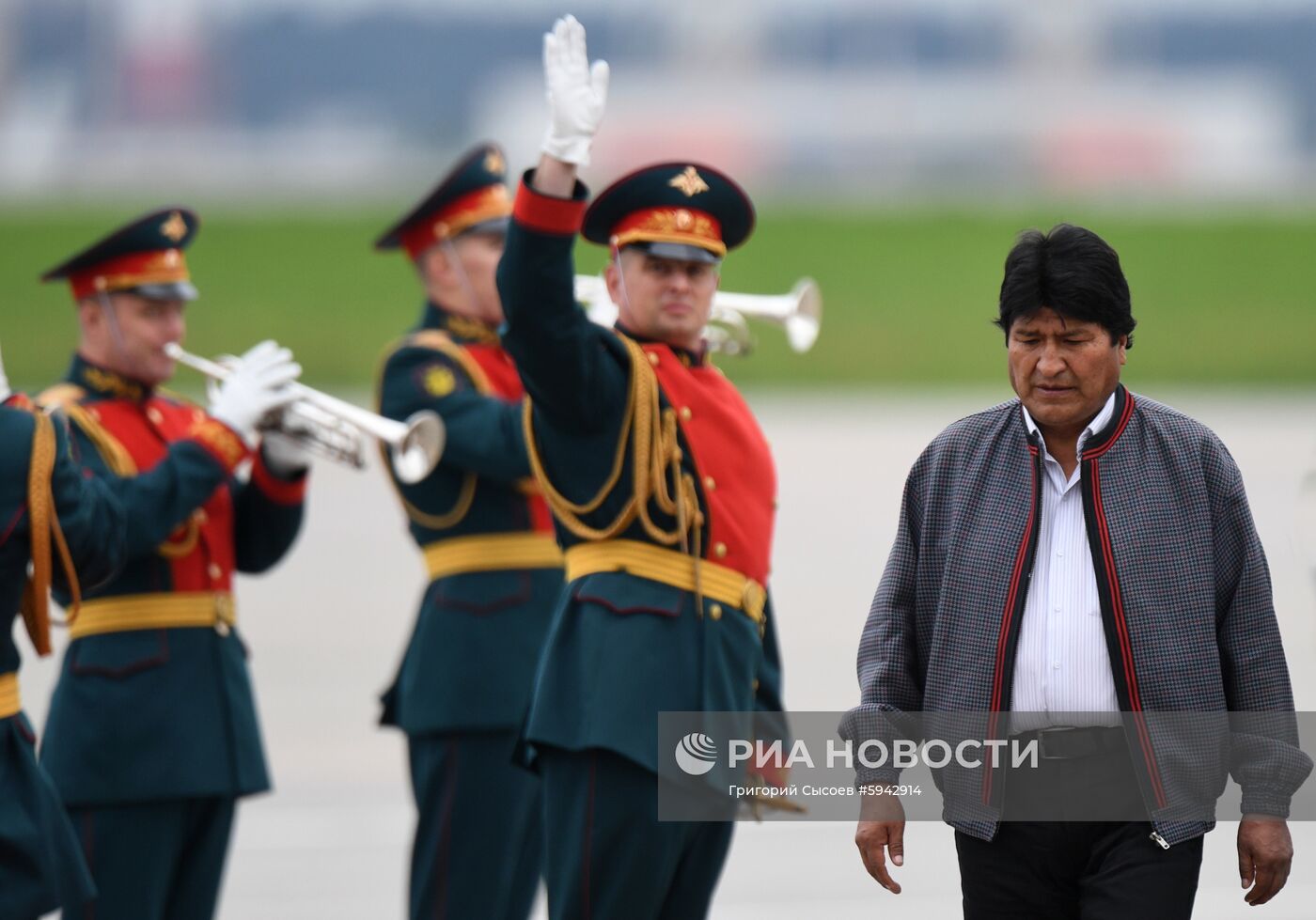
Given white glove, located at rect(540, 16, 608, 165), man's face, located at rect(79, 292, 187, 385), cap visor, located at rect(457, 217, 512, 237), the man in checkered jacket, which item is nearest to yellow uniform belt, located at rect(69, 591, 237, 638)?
man's face, located at rect(79, 292, 187, 385)

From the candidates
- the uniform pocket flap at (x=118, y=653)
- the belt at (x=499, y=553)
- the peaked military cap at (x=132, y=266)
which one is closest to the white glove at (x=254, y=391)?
the peaked military cap at (x=132, y=266)

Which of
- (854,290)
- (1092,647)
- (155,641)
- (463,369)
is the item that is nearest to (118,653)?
(155,641)

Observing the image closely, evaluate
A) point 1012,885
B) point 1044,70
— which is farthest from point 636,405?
point 1044,70

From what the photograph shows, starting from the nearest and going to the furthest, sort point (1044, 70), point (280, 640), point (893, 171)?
point (280, 640) → point (893, 171) → point (1044, 70)

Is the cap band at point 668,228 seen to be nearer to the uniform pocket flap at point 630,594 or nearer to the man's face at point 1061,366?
the uniform pocket flap at point 630,594

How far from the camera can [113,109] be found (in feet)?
204

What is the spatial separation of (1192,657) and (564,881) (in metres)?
1.36

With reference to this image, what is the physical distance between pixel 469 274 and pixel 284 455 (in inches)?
29.2

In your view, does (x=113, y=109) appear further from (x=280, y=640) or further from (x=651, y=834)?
(x=651, y=834)

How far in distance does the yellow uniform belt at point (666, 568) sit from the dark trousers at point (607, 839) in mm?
377

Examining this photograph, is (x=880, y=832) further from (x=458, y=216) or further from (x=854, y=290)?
(x=854, y=290)

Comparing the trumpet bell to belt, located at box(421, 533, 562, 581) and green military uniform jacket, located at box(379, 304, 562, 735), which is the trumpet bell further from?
belt, located at box(421, 533, 562, 581)

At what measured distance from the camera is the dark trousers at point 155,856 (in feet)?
16.6

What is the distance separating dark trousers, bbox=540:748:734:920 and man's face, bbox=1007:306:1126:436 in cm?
111
